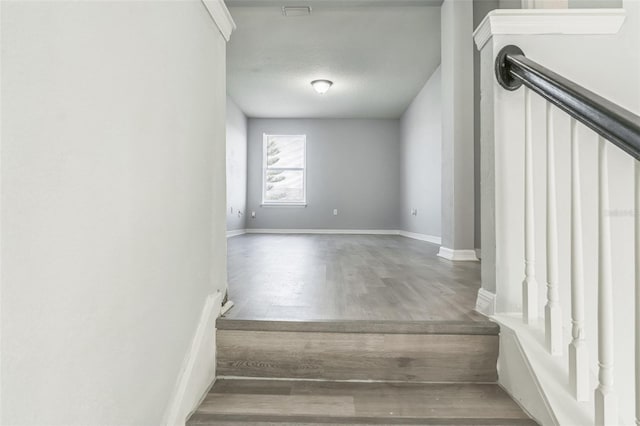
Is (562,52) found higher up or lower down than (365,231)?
higher up

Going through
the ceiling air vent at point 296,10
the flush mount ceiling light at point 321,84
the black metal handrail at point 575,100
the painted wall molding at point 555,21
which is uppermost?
the ceiling air vent at point 296,10

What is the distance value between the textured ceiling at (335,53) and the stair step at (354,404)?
3.28 m

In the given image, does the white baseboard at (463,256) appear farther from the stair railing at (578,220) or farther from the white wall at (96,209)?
the white wall at (96,209)

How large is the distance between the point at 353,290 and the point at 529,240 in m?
0.87

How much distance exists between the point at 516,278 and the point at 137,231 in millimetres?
1164

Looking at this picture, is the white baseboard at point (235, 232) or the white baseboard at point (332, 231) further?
the white baseboard at point (332, 231)

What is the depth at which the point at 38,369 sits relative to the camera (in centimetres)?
52

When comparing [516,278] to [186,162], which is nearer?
[186,162]

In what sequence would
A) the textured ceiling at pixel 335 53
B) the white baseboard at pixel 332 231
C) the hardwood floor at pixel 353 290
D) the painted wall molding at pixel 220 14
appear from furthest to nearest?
the white baseboard at pixel 332 231 → the textured ceiling at pixel 335 53 → the hardwood floor at pixel 353 290 → the painted wall molding at pixel 220 14

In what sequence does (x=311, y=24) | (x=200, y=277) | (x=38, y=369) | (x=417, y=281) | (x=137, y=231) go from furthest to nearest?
1. (x=311, y=24)
2. (x=417, y=281)
3. (x=200, y=277)
4. (x=137, y=231)
5. (x=38, y=369)

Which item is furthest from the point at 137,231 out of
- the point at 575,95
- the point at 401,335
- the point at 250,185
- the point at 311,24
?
the point at 250,185

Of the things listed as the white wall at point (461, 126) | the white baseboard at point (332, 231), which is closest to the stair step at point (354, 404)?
the white wall at point (461, 126)

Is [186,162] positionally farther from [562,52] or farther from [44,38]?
[562,52]

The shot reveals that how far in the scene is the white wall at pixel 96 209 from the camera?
48 cm
